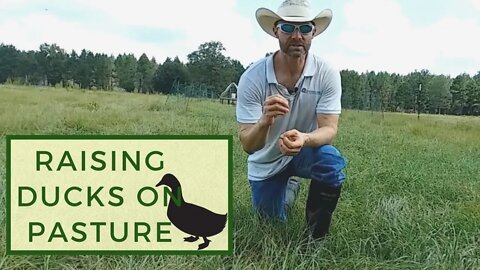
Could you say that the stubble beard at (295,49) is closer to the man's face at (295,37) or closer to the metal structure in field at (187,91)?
the man's face at (295,37)

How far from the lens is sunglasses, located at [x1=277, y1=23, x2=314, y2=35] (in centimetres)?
205

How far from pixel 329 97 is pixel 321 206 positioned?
52 cm

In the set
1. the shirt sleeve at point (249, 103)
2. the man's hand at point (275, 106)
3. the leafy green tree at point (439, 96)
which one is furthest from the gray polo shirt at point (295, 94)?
the leafy green tree at point (439, 96)

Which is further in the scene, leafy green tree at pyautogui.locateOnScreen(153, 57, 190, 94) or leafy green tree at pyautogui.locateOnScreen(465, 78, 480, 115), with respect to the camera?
leafy green tree at pyautogui.locateOnScreen(153, 57, 190, 94)

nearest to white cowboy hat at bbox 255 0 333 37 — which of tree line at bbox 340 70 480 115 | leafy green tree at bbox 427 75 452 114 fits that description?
tree line at bbox 340 70 480 115

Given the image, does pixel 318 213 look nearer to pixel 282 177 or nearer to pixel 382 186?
pixel 282 177

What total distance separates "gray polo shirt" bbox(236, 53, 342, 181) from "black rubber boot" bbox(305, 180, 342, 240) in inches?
11.4

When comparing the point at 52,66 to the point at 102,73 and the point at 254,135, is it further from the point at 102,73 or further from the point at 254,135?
the point at 254,135

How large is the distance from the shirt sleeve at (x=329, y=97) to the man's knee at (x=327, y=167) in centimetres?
19

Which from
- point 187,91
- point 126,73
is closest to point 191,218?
point 187,91

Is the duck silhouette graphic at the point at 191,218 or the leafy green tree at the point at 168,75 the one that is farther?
the leafy green tree at the point at 168,75

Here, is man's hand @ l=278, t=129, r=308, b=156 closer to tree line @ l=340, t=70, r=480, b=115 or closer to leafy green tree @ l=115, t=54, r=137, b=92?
tree line @ l=340, t=70, r=480, b=115

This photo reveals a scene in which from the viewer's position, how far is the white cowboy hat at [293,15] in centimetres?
206

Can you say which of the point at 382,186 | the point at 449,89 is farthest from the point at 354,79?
the point at 382,186
